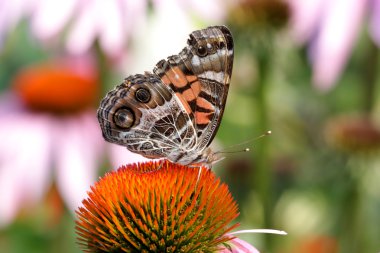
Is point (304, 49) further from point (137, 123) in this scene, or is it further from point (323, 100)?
point (137, 123)

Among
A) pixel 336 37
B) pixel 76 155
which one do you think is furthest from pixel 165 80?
pixel 76 155

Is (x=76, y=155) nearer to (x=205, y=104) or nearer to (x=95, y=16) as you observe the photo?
(x=95, y=16)

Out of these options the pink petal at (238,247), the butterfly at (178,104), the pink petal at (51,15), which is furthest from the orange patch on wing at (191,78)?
the pink petal at (51,15)

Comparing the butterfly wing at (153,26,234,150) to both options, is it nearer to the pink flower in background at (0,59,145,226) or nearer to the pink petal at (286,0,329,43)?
the pink petal at (286,0,329,43)

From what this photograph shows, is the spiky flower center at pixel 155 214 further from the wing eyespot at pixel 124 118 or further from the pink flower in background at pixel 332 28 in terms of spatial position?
the pink flower in background at pixel 332 28

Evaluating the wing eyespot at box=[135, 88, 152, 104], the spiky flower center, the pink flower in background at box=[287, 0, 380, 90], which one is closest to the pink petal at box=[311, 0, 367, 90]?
the pink flower in background at box=[287, 0, 380, 90]

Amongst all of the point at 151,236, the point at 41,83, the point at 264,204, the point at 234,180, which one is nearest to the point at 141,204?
the point at 151,236
